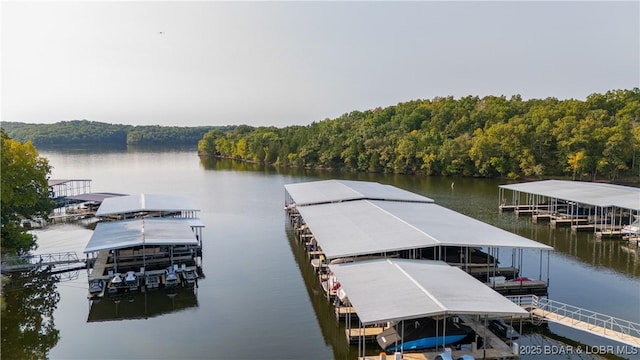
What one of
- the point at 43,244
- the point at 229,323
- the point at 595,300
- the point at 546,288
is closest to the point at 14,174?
the point at 43,244

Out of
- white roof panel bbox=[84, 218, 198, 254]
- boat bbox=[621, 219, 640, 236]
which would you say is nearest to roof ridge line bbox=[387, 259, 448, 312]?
white roof panel bbox=[84, 218, 198, 254]

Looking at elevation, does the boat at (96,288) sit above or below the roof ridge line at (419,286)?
below

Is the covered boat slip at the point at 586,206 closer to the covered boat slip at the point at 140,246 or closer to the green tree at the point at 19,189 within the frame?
the covered boat slip at the point at 140,246

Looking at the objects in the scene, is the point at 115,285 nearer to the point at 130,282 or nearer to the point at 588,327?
the point at 130,282

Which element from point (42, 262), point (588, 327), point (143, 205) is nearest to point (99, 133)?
point (143, 205)

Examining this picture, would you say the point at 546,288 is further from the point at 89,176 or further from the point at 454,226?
the point at 89,176

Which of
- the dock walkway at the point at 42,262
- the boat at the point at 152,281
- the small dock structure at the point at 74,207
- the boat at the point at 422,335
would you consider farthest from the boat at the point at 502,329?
the small dock structure at the point at 74,207
